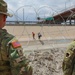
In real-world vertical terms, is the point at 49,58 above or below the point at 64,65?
below

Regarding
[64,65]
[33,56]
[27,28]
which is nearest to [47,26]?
[27,28]

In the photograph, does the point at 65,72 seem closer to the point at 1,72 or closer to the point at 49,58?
the point at 1,72

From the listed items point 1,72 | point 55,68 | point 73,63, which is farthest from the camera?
point 55,68

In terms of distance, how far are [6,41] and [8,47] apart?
0.14ft

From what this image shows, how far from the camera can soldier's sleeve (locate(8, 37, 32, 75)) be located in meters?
1.73

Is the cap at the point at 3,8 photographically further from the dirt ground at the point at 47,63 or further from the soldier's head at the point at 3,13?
the dirt ground at the point at 47,63

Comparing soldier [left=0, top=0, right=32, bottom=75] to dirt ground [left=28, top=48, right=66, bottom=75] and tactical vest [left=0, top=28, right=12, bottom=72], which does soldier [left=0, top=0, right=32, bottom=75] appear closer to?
tactical vest [left=0, top=28, right=12, bottom=72]

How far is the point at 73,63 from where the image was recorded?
2.78 metres

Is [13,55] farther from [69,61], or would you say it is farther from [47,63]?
[47,63]

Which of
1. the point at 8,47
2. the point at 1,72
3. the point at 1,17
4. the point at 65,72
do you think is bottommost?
the point at 65,72

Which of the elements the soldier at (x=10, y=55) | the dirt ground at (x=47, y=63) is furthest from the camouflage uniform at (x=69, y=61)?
the dirt ground at (x=47, y=63)

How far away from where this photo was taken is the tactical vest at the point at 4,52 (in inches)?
70.6

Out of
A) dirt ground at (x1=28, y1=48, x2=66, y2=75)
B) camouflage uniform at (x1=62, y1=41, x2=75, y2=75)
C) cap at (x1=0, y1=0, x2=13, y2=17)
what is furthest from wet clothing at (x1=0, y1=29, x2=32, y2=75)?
dirt ground at (x1=28, y1=48, x2=66, y2=75)

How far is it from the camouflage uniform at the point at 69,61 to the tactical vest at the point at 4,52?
99cm
